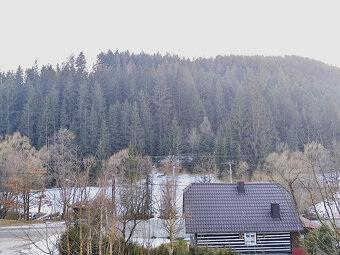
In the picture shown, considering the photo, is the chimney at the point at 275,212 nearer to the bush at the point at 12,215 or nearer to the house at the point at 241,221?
the house at the point at 241,221

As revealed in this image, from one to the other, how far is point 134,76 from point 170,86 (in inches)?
358

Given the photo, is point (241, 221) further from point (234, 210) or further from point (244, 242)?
point (244, 242)

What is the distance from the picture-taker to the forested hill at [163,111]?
45375 mm

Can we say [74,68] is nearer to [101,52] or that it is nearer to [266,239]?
[101,52]

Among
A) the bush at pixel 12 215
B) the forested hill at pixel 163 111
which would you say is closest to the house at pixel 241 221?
the bush at pixel 12 215

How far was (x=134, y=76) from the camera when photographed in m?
65.4

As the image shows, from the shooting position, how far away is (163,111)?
184ft

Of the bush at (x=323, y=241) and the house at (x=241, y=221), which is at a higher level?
the bush at (x=323, y=241)

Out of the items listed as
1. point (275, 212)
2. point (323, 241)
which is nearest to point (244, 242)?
point (275, 212)

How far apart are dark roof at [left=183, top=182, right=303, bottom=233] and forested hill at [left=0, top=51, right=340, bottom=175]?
67.8ft

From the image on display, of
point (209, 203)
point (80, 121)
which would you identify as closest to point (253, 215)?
point (209, 203)

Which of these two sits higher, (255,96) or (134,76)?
(134,76)

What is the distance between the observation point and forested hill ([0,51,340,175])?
149 ft

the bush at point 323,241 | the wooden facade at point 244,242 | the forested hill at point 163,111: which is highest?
the forested hill at point 163,111
